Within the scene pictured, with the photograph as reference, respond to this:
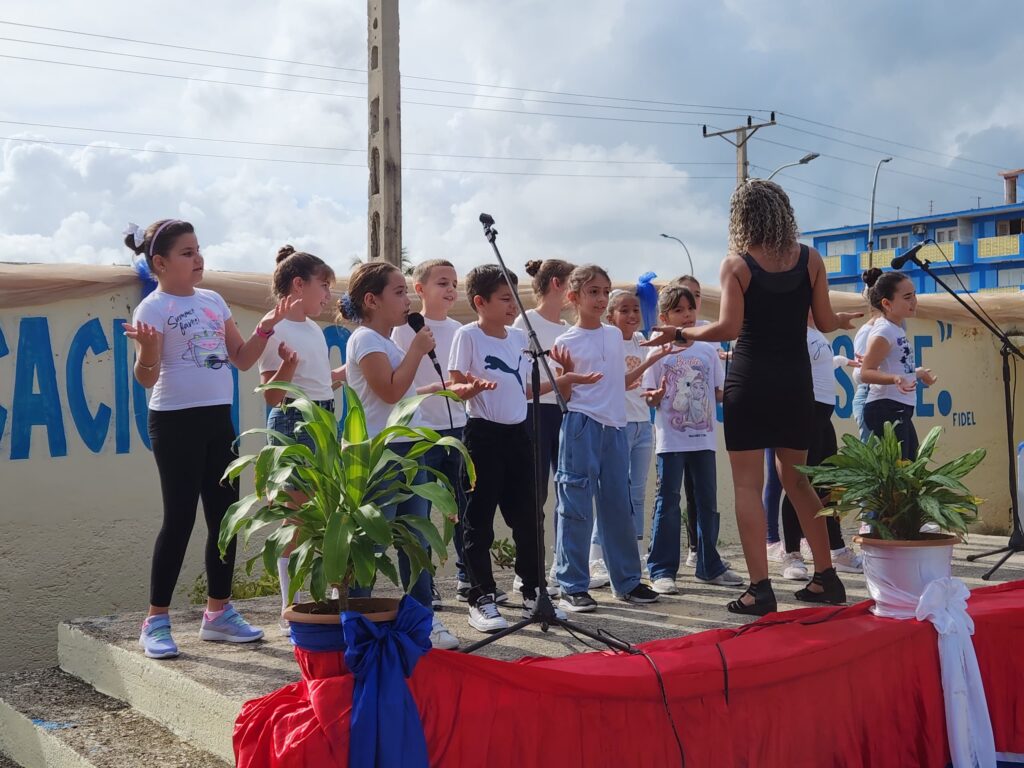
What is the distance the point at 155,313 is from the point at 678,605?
269cm

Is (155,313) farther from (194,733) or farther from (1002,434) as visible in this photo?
(1002,434)

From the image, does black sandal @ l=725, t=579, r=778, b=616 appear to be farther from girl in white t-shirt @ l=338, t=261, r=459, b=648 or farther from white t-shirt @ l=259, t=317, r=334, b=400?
white t-shirt @ l=259, t=317, r=334, b=400

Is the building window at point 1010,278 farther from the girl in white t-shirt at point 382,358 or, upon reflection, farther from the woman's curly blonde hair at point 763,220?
the girl in white t-shirt at point 382,358

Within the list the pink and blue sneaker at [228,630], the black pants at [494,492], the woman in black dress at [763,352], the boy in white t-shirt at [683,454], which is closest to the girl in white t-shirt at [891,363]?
the boy in white t-shirt at [683,454]

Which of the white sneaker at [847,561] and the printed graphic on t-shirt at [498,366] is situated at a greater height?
the printed graphic on t-shirt at [498,366]

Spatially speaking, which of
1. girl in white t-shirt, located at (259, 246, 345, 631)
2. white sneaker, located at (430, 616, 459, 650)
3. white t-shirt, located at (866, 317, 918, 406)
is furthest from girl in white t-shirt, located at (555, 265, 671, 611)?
white t-shirt, located at (866, 317, 918, 406)

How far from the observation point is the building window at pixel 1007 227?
50406 millimetres

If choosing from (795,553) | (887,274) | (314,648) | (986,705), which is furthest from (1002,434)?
(314,648)

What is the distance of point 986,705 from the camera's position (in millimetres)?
3471

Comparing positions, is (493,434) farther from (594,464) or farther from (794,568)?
(794,568)

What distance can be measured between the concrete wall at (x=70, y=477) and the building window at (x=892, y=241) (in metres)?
56.4

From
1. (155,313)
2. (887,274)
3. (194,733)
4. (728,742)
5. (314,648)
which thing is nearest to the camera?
(314,648)

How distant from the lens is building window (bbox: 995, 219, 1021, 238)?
50406mm

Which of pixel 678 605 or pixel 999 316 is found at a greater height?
pixel 999 316
